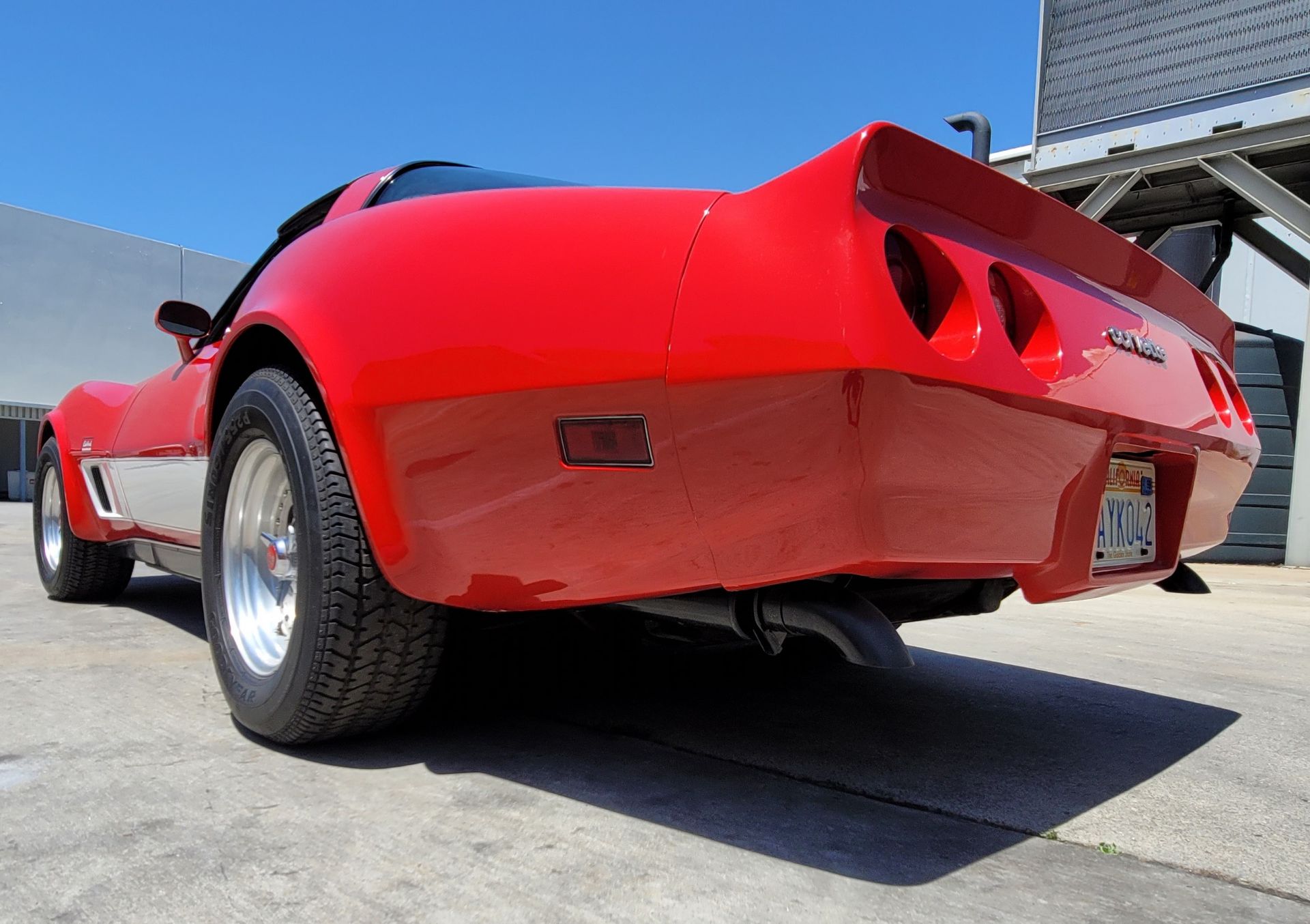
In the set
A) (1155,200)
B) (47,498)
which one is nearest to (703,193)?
(47,498)

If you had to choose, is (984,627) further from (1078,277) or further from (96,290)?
(96,290)

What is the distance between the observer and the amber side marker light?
4.83 ft

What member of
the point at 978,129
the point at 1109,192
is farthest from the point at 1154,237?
the point at 978,129

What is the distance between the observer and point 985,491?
4.73 ft

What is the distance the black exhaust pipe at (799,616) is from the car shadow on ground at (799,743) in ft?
1.04

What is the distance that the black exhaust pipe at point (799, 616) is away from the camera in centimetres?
143

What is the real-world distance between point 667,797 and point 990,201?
47.7 inches

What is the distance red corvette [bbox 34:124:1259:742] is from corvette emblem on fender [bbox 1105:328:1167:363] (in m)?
0.01

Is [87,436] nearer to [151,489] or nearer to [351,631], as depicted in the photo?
[151,489]

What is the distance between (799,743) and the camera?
7.17ft

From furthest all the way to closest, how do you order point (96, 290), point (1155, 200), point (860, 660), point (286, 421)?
point (96, 290), point (1155, 200), point (286, 421), point (860, 660)

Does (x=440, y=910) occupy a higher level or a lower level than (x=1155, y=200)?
lower

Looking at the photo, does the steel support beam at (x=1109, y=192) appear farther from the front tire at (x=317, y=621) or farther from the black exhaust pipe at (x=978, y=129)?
the front tire at (x=317, y=621)

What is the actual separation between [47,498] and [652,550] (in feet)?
12.7
